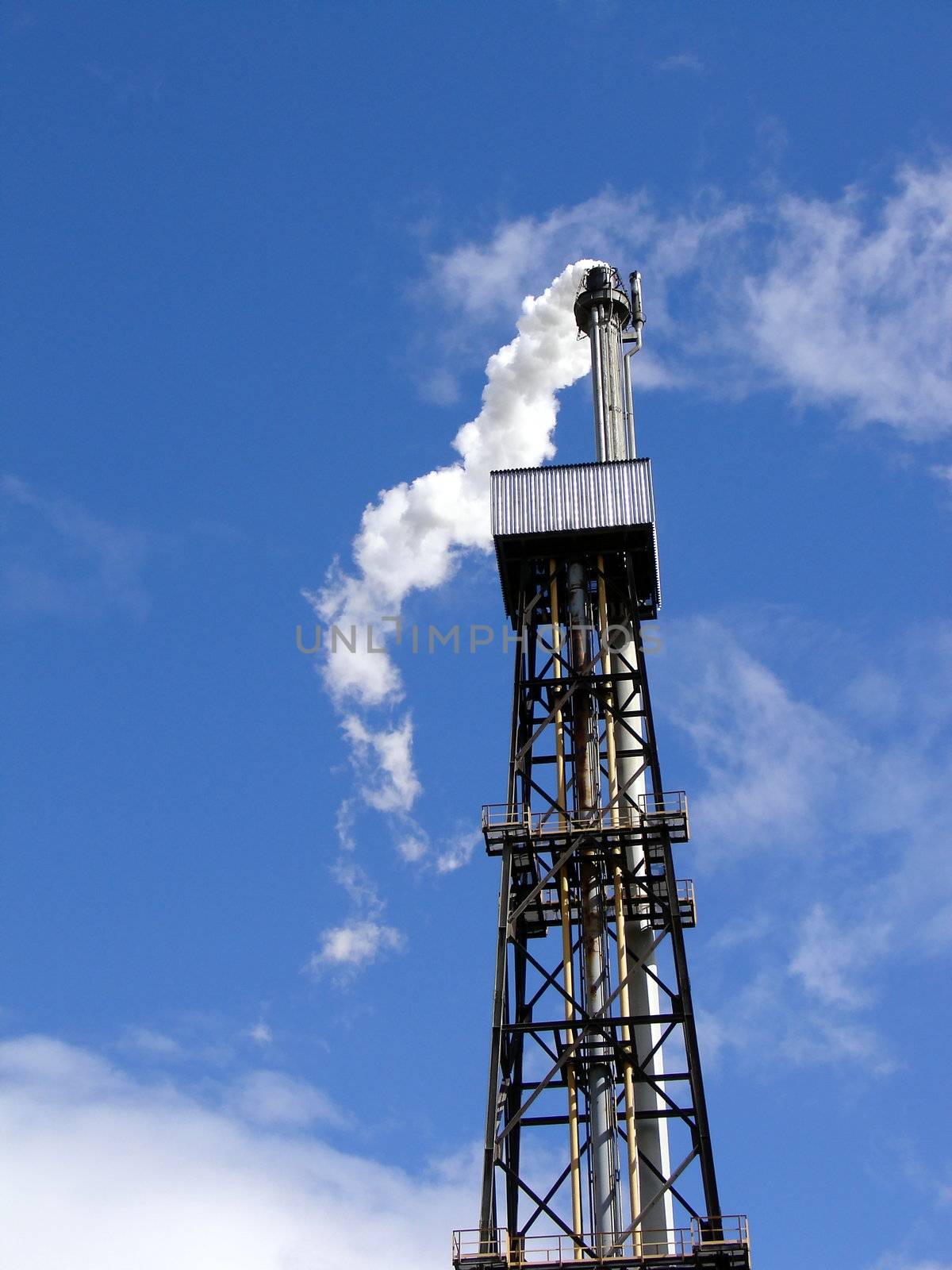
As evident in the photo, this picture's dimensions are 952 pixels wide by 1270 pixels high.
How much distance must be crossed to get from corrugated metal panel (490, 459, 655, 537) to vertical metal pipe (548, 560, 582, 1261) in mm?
1833

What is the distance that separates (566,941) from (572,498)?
15.8 metres

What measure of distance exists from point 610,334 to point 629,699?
1748cm

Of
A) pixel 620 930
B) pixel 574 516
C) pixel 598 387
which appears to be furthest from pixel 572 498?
pixel 620 930

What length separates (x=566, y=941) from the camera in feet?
183

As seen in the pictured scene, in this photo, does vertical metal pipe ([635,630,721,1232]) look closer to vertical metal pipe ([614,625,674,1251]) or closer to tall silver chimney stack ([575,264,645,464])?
vertical metal pipe ([614,625,674,1251])

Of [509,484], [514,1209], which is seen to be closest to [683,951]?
[514,1209]

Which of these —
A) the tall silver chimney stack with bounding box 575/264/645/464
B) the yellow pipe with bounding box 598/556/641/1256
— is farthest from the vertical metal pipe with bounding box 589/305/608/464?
the yellow pipe with bounding box 598/556/641/1256

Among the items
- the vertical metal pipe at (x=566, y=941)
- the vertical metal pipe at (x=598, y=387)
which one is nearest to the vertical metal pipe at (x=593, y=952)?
the vertical metal pipe at (x=566, y=941)

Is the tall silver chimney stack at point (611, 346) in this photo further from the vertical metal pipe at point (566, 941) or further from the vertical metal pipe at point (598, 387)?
the vertical metal pipe at point (566, 941)

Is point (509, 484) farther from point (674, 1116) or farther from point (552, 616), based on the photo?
point (674, 1116)

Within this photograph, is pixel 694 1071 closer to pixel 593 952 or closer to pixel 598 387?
pixel 593 952

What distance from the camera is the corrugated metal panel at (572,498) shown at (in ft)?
201

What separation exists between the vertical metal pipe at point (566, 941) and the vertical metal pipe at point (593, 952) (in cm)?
44

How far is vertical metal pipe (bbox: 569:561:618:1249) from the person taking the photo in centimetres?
5159
